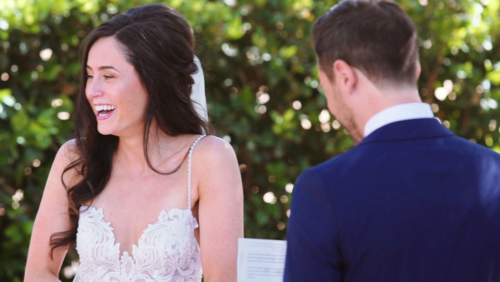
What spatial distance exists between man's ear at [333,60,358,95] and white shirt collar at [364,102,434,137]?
89 mm

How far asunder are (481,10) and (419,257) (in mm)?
3431

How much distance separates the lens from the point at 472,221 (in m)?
1.37

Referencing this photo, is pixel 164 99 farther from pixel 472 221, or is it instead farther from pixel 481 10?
pixel 481 10

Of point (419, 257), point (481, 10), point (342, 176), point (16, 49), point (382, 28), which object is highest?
point (382, 28)

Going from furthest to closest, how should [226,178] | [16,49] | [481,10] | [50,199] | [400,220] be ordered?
[481,10]
[16,49]
[50,199]
[226,178]
[400,220]

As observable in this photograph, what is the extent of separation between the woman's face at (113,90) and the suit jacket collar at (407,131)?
136 cm

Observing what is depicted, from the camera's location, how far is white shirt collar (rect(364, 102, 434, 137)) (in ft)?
4.67

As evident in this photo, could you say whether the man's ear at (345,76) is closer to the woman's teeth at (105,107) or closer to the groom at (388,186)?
the groom at (388,186)

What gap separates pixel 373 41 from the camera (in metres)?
1.42

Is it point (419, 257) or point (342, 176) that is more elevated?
point (342, 176)

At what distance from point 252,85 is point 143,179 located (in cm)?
179

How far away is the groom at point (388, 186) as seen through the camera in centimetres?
134

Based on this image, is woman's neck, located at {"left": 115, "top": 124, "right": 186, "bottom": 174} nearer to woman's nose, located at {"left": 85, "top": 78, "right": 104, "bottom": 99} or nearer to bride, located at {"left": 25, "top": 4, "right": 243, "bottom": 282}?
bride, located at {"left": 25, "top": 4, "right": 243, "bottom": 282}

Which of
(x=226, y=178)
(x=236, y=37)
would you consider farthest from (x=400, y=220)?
(x=236, y=37)
